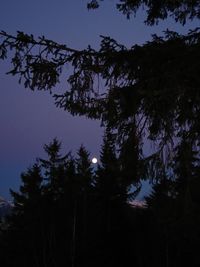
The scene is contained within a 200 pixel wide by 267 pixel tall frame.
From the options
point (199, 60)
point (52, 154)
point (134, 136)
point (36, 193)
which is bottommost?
point (134, 136)

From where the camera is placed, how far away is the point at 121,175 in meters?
7.13

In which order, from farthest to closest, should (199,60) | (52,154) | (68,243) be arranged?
(52,154) → (68,243) → (199,60)

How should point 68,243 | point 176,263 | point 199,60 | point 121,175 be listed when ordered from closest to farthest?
point 199,60, point 121,175, point 176,263, point 68,243

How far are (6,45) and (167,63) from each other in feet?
7.77

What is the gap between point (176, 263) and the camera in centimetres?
2972

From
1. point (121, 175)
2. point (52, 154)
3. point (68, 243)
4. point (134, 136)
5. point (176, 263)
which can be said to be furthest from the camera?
point (52, 154)

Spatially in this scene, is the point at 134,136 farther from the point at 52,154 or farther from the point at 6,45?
the point at 52,154

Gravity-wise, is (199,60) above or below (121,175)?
above

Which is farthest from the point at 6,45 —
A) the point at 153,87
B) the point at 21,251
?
the point at 21,251

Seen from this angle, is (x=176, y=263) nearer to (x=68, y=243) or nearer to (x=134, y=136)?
(x=68, y=243)

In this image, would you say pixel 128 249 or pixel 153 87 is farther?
pixel 128 249

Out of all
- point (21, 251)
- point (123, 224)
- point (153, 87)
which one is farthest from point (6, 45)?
point (21, 251)

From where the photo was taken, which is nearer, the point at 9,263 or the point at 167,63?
the point at 167,63

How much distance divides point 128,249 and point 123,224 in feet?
5.35
